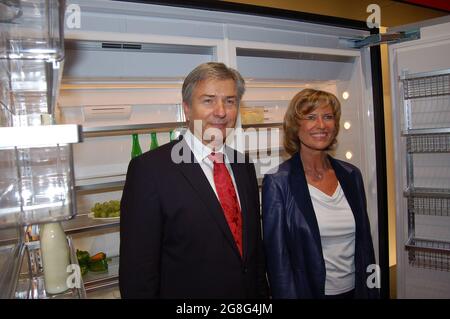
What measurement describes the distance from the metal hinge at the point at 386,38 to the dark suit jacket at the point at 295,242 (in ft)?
→ 4.09

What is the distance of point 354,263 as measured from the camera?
5.53 ft

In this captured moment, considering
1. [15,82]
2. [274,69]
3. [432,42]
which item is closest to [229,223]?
[15,82]

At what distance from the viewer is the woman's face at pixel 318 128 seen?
67.2 inches

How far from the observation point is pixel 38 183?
31.4 inches

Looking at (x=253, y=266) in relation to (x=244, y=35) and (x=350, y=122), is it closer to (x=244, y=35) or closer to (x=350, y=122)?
(x=244, y=35)

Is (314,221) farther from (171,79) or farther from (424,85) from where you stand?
(424,85)

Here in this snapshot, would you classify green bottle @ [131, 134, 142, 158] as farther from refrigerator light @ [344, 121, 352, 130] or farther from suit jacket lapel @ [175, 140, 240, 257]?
refrigerator light @ [344, 121, 352, 130]

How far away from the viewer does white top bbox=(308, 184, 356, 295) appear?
5.28 feet

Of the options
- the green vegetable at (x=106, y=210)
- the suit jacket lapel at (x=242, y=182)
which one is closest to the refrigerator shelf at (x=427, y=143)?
the suit jacket lapel at (x=242, y=182)

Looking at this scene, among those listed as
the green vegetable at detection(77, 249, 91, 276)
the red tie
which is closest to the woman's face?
the red tie

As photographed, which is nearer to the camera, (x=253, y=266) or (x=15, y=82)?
(x=15, y=82)

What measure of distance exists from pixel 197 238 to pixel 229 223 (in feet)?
0.50

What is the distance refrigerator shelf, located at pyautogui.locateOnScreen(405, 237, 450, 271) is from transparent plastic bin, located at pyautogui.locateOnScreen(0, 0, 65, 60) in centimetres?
252

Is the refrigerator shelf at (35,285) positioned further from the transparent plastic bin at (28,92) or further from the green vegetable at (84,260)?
the green vegetable at (84,260)
